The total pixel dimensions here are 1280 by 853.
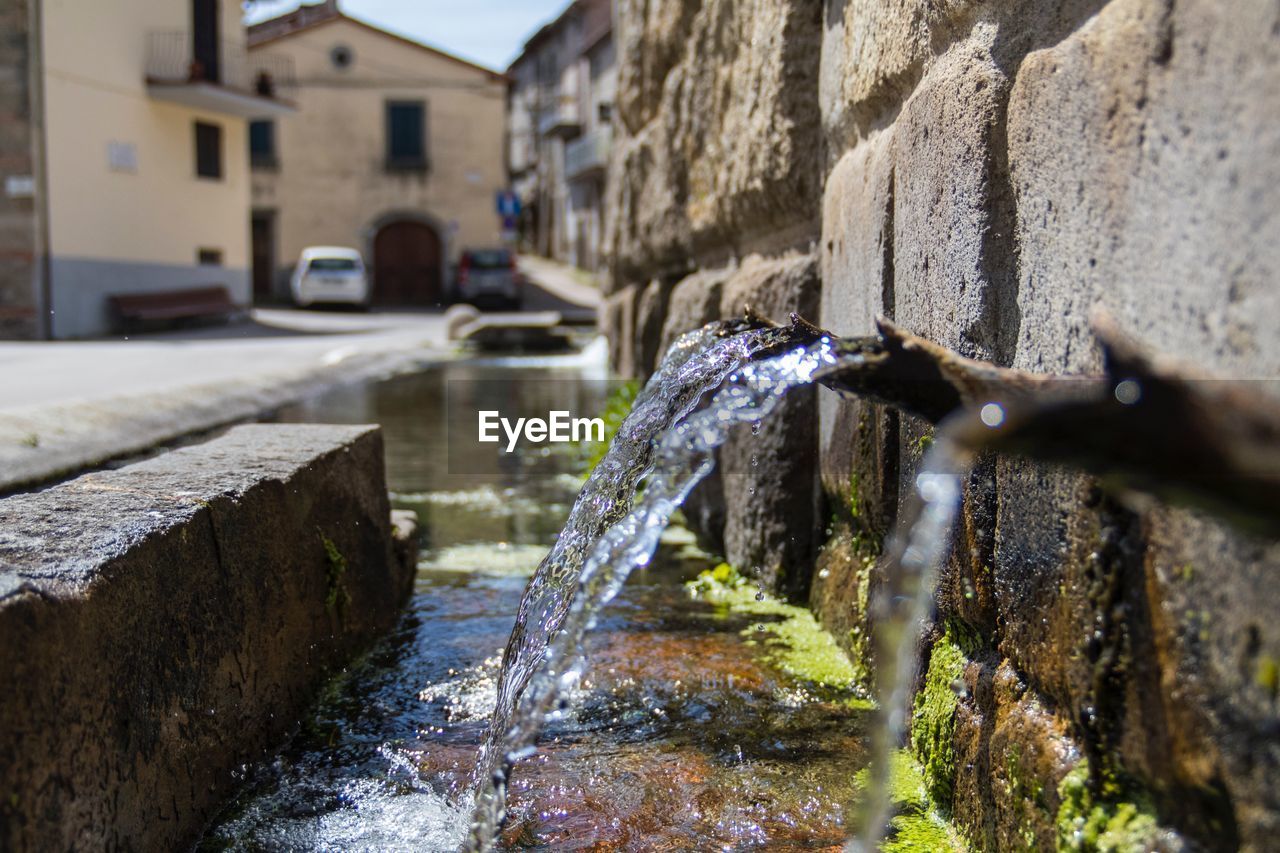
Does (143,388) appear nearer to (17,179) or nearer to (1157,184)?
(1157,184)

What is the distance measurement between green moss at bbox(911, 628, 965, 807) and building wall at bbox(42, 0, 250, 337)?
1645 centimetres

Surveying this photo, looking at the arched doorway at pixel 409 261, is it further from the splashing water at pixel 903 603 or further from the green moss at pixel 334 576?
the splashing water at pixel 903 603

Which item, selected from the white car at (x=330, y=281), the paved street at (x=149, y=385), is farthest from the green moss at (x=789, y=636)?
the white car at (x=330, y=281)

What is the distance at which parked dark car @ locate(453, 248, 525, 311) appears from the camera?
2600 centimetres

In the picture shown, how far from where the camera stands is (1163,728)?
1.22 m

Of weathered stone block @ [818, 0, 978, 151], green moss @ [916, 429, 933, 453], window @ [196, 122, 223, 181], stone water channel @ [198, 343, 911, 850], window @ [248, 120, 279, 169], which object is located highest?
window @ [248, 120, 279, 169]

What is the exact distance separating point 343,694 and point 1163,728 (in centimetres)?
169

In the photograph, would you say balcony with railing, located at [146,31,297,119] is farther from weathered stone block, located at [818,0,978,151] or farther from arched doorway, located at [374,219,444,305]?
weathered stone block, located at [818,0,978,151]

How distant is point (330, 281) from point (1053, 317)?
23868 millimetres

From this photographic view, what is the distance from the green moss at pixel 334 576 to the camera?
260 cm

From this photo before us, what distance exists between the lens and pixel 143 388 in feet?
20.2

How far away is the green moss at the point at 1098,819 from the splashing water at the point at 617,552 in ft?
1.97

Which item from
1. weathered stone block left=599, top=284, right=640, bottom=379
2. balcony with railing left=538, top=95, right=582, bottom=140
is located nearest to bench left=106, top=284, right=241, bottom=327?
weathered stone block left=599, top=284, right=640, bottom=379

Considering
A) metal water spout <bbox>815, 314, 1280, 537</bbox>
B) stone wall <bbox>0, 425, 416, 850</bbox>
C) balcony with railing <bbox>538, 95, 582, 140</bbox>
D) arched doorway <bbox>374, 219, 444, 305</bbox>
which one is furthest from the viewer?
balcony with railing <bbox>538, 95, 582, 140</bbox>
